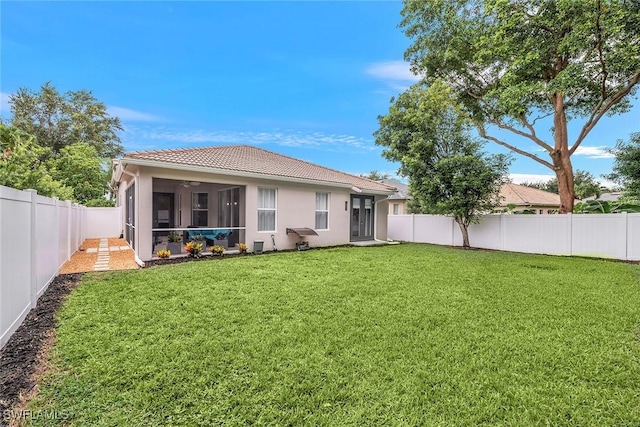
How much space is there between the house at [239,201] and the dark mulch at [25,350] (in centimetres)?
418

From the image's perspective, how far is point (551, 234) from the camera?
39.9ft

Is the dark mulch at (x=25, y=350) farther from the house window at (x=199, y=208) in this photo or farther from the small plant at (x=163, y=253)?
the house window at (x=199, y=208)

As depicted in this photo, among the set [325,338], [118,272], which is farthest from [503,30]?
[118,272]

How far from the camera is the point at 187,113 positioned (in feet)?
71.1

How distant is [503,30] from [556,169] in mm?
6849

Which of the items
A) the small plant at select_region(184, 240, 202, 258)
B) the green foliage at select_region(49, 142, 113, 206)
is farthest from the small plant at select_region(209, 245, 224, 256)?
the green foliage at select_region(49, 142, 113, 206)

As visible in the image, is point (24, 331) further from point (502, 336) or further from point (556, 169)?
point (556, 169)

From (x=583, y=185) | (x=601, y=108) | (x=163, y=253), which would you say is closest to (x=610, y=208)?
(x=601, y=108)

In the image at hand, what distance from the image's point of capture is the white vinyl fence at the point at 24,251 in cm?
352

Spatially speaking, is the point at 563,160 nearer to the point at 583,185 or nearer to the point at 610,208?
the point at 610,208

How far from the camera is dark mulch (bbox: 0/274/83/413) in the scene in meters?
2.81

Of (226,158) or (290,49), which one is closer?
(226,158)

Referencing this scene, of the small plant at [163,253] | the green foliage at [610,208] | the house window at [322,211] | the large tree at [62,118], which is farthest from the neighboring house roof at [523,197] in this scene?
the large tree at [62,118]

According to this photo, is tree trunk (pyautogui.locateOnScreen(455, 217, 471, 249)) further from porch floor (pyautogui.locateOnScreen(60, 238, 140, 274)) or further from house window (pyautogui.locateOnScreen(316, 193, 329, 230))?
porch floor (pyautogui.locateOnScreen(60, 238, 140, 274))
